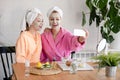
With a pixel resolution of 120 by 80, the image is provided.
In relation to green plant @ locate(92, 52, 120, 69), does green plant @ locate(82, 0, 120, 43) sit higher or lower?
higher

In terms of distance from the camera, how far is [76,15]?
139 inches

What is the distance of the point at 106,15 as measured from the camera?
10.9 ft

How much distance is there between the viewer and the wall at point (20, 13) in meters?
3.29

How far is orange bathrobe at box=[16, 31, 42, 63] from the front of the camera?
245 centimetres

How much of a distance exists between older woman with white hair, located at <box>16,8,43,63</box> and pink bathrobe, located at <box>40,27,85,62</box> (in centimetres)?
9

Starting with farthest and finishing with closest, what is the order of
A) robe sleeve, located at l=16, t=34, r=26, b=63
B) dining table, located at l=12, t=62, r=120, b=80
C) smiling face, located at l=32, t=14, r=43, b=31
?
smiling face, located at l=32, t=14, r=43, b=31 < robe sleeve, located at l=16, t=34, r=26, b=63 < dining table, located at l=12, t=62, r=120, b=80

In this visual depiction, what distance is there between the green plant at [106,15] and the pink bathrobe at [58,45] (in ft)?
2.37

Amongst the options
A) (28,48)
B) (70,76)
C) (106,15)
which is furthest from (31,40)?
(106,15)

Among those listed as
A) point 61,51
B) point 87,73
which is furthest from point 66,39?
point 87,73

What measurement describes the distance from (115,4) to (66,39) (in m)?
0.97

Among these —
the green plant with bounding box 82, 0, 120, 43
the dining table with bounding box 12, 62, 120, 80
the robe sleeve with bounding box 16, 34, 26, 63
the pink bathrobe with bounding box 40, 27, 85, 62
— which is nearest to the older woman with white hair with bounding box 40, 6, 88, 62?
the pink bathrobe with bounding box 40, 27, 85, 62

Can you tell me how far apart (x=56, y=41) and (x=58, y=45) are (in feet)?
0.16

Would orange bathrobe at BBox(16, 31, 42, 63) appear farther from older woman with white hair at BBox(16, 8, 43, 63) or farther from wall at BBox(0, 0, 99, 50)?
wall at BBox(0, 0, 99, 50)

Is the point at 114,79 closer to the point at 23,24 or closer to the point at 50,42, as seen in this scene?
the point at 50,42
